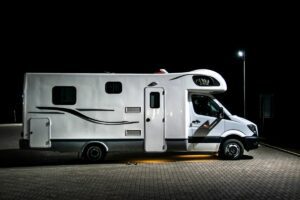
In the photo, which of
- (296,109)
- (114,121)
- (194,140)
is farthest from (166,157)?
(296,109)

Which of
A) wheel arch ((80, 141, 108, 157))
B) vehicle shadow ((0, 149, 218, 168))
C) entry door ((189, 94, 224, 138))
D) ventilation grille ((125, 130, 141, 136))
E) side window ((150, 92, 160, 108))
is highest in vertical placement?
Result: side window ((150, 92, 160, 108))

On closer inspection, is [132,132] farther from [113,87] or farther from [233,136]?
[233,136]

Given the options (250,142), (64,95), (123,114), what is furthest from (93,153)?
(250,142)

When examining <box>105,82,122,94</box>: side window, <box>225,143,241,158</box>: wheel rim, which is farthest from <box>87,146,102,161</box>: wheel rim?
<box>225,143,241,158</box>: wheel rim

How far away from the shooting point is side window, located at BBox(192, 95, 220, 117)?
1487cm

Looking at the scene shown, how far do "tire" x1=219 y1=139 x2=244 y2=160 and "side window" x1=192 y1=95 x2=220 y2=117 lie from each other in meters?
A: 1.09

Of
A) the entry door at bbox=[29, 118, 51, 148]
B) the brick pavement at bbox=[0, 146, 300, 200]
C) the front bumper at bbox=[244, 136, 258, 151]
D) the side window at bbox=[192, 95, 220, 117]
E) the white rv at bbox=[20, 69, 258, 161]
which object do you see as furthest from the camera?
the front bumper at bbox=[244, 136, 258, 151]

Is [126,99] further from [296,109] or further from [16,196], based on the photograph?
[296,109]

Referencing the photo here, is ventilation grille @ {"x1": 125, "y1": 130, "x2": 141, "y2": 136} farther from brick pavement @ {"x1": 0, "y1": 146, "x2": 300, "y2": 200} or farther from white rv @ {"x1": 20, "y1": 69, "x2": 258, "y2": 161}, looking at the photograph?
brick pavement @ {"x1": 0, "y1": 146, "x2": 300, "y2": 200}

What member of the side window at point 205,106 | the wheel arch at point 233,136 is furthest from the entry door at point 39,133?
the wheel arch at point 233,136

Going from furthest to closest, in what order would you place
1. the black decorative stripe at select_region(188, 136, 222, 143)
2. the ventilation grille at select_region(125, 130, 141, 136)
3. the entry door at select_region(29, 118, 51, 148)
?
the black decorative stripe at select_region(188, 136, 222, 143), the ventilation grille at select_region(125, 130, 141, 136), the entry door at select_region(29, 118, 51, 148)

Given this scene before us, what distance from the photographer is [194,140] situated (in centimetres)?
1470

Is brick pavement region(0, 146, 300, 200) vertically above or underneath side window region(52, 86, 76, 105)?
underneath

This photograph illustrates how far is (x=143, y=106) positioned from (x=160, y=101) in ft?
1.96
